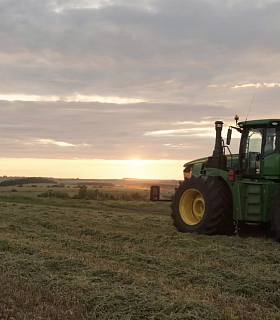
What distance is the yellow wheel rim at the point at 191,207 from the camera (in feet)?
41.7

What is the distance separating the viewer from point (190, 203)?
42.4 ft

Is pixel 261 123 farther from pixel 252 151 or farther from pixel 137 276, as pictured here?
pixel 137 276

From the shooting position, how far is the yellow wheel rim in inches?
500

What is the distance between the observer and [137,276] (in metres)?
6.96

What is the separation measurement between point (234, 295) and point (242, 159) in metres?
6.27

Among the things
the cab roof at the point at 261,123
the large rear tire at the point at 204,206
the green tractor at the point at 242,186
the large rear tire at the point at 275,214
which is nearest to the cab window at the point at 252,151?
the green tractor at the point at 242,186

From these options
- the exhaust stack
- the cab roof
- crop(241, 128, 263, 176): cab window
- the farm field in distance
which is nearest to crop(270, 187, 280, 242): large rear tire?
the farm field in distance

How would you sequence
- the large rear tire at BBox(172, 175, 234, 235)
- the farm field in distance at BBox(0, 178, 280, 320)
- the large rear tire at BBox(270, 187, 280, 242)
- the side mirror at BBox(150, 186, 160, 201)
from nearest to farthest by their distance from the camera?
the farm field in distance at BBox(0, 178, 280, 320), the large rear tire at BBox(270, 187, 280, 242), the large rear tire at BBox(172, 175, 234, 235), the side mirror at BBox(150, 186, 160, 201)

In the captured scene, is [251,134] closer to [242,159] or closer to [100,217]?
[242,159]

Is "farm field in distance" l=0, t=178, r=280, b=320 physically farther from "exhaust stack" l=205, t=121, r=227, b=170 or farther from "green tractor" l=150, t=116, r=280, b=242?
"exhaust stack" l=205, t=121, r=227, b=170

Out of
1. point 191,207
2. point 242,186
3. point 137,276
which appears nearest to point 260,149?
point 242,186

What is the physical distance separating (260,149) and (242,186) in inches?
42.0

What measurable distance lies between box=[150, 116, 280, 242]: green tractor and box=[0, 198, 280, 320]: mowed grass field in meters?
0.61

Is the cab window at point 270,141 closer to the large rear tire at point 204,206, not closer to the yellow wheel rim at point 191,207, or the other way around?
the large rear tire at point 204,206
